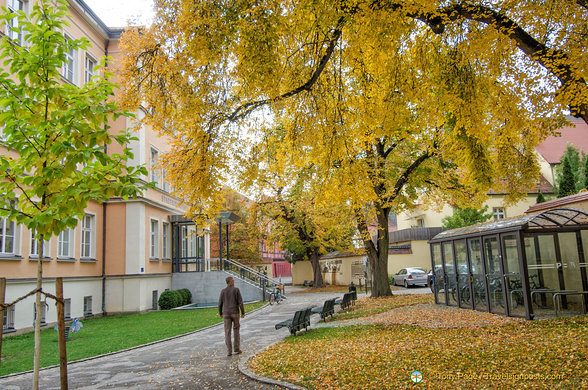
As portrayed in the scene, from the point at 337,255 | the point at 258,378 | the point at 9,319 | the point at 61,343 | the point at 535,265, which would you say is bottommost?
the point at 258,378

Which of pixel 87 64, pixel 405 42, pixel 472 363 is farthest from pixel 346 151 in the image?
pixel 87 64

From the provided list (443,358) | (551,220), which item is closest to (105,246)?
(443,358)

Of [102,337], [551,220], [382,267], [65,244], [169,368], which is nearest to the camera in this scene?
[169,368]

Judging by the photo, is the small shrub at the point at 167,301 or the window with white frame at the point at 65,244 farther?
the small shrub at the point at 167,301

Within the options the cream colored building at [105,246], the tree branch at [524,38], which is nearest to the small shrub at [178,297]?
the cream colored building at [105,246]

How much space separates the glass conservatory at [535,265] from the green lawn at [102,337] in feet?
31.4

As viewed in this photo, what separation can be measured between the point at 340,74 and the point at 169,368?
7343mm

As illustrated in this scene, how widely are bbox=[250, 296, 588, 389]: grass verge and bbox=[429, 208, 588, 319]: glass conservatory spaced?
54.3 inches

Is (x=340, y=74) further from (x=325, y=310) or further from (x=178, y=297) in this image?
(x=178, y=297)

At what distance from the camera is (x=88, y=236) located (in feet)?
67.5

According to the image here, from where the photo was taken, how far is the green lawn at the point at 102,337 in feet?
34.0

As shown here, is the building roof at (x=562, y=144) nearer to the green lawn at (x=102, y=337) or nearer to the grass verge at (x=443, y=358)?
the grass verge at (x=443, y=358)

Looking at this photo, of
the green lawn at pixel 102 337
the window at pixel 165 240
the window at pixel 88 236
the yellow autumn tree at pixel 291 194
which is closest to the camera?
the green lawn at pixel 102 337

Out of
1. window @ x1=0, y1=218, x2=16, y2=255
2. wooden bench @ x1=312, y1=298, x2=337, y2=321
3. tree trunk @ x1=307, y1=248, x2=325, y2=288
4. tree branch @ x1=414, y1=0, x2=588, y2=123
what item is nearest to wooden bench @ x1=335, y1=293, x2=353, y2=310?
wooden bench @ x1=312, y1=298, x2=337, y2=321
